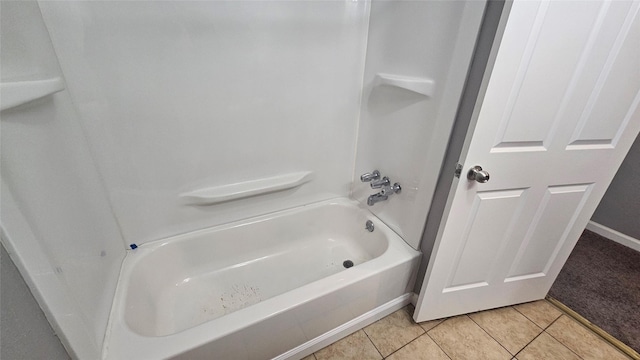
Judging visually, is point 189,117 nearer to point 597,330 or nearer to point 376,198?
point 376,198

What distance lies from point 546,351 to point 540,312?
0.25 m

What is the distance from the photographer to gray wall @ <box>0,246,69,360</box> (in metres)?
0.52

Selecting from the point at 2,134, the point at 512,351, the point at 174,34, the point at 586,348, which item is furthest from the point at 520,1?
the point at 586,348

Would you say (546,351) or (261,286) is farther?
(261,286)

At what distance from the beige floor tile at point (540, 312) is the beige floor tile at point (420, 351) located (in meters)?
0.61

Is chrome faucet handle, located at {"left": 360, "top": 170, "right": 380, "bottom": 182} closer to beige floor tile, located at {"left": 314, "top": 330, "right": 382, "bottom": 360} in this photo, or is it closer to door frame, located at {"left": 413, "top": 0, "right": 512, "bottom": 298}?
door frame, located at {"left": 413, "top": 0, "right": 512, "bottom": 298}

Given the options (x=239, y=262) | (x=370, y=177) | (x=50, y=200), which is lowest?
(x=239, y=262)

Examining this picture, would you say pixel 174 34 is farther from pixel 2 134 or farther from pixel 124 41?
pixel 2 134

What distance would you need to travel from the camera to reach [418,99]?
1.19 meters

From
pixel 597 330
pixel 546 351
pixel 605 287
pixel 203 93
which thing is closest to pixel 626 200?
pixel 605 287

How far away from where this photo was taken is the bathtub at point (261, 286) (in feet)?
3.18

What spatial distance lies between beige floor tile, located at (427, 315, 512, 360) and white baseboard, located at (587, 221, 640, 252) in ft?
5.55

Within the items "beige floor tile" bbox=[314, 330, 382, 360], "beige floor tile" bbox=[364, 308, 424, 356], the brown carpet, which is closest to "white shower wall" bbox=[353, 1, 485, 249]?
"beige floor tile" bbox=[364, 308, 424, 356]

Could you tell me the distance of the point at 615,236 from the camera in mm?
2072
